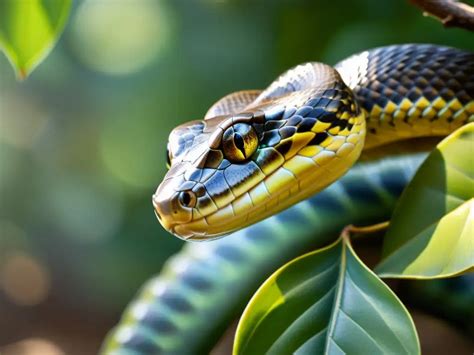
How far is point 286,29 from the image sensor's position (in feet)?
5.31

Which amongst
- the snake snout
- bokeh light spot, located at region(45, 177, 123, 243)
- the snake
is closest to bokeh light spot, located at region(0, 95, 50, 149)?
bokeh light spot, located at region(45, 177, 123, 243)

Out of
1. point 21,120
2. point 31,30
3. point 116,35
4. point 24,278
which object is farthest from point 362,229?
point 24,278

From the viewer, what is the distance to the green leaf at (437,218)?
1.63ft

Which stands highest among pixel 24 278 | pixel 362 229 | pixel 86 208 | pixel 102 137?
pixel 362 229

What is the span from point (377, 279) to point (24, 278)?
1.94 m

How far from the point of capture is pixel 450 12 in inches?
23.5

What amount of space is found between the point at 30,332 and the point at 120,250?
0.38m

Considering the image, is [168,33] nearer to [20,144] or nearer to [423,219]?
[20,144]

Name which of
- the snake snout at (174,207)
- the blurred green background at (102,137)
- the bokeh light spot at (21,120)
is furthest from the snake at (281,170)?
the bokeh light spot at (21,120)

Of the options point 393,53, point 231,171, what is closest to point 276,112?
point 231,171

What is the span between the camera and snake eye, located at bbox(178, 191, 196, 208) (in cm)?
54

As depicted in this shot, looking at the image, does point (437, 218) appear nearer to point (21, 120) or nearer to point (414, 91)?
point (414, 91)

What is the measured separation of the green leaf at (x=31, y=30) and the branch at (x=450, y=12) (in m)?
0.28

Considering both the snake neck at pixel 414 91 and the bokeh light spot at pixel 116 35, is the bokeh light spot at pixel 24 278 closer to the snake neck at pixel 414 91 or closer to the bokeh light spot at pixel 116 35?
the bokeh light spot at pixel 116 35
